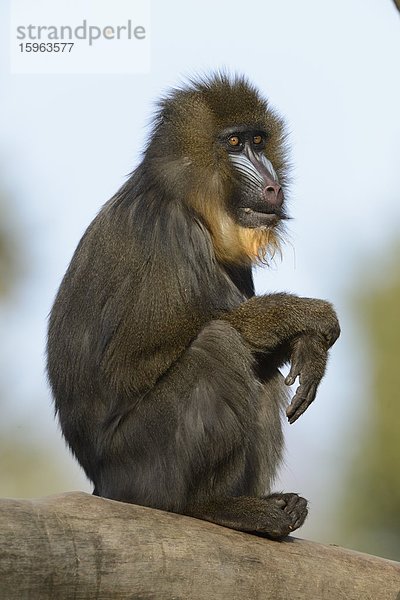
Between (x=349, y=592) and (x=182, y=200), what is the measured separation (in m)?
2.32

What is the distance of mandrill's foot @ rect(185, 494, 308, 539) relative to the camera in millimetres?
5938

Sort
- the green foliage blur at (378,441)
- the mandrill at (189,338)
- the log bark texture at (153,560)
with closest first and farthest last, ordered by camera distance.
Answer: the log bark texture at (153,560) → the mandrill at (189,338) → the green foliage blur at (378,441)

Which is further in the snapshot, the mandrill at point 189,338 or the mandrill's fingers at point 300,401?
the mandrill's fingers at point 300,401

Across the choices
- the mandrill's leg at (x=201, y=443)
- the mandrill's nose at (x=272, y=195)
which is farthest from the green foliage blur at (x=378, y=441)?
the mandrill's leg at (x=201, y=443)

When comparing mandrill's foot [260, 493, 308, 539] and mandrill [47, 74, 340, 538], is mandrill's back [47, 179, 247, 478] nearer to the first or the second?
mandrill [47, 74, 340, 538]

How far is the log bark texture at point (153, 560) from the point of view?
189 inches

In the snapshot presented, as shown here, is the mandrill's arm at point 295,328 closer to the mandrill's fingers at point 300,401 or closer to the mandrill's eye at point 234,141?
the mandrill's fingers at point 300,401

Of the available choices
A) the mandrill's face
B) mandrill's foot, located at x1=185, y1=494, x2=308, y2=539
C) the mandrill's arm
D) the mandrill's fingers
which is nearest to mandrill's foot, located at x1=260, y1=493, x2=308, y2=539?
mandrill's foot, located at x1=185, y1=494, x2=308, y2=539

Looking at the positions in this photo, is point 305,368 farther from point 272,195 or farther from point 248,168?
point 248,168

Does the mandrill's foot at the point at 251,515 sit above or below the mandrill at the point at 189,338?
below

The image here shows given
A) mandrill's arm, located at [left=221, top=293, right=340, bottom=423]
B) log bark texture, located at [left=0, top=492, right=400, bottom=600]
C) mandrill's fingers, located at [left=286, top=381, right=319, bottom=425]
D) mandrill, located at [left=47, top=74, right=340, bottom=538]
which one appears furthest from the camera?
mandrill's arm, located at [left=221, top=293, right=340, bottom=423]

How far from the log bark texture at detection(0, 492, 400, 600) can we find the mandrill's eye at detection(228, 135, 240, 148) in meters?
2.26

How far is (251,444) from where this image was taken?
21.0 feet

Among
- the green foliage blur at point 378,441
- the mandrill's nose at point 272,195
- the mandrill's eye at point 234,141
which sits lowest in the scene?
the green foliage blur at point 378,441
